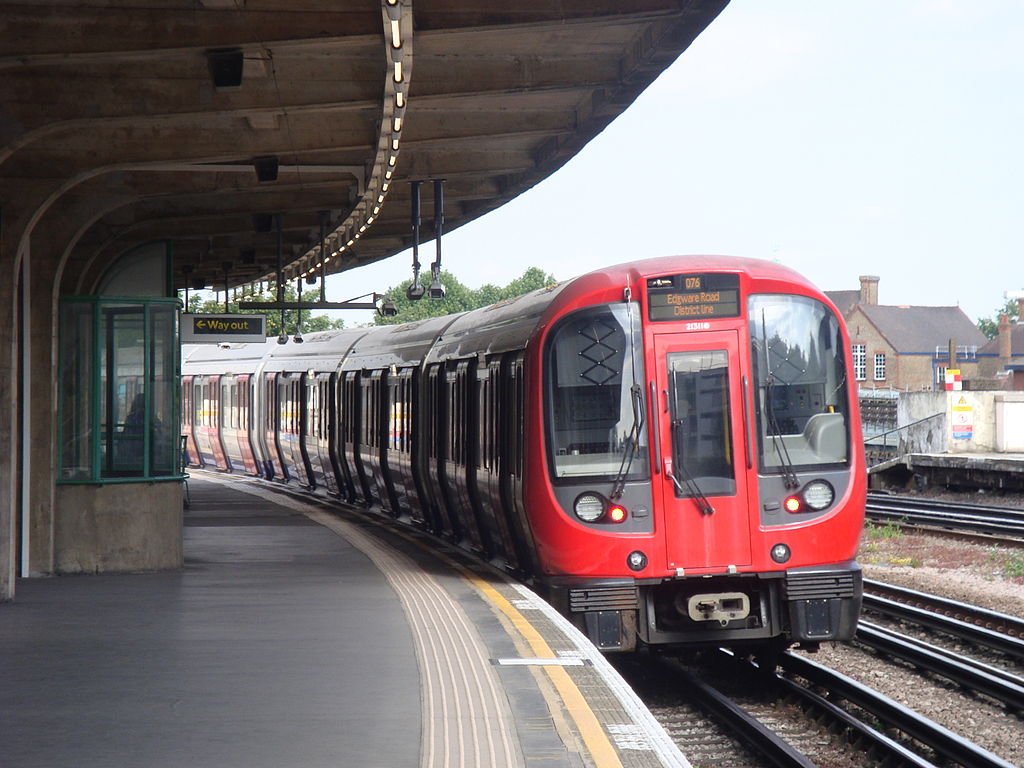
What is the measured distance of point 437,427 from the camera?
55.6 feet

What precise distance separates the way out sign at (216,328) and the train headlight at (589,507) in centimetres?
840

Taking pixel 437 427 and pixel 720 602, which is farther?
Result: pixel 437 427

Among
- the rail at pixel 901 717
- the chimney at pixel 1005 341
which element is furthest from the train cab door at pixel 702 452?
the chimney at pixel 1005 341

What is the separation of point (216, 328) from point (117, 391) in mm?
4414

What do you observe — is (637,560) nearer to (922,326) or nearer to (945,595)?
(945,595)

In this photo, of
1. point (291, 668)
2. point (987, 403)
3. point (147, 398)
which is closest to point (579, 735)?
point (291, 668)

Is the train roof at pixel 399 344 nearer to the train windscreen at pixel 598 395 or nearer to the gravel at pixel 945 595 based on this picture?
the train windscreen at pixel 598 395

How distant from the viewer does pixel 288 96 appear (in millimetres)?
12570

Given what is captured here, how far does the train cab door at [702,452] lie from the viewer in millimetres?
10945

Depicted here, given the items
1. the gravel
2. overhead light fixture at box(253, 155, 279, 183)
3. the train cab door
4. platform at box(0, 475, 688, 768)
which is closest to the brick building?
the gravel

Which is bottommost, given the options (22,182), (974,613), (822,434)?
(974,613)

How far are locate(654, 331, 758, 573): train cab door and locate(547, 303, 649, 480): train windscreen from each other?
0.58ft

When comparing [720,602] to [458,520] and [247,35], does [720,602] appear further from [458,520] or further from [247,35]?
[458,520]

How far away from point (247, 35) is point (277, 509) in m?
14.1
